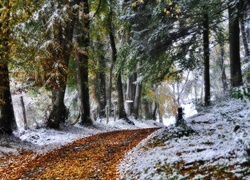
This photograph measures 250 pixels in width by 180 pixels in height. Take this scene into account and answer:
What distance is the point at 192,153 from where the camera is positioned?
4.55 metres

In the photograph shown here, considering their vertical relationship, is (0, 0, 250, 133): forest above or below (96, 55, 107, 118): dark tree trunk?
above

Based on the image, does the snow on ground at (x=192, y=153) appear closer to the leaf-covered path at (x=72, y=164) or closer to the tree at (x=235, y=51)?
the leaf-covered path at (x=72, y=164)

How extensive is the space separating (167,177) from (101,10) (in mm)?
12889

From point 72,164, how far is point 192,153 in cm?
290

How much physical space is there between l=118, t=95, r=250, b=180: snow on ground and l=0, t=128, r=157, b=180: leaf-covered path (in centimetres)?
46

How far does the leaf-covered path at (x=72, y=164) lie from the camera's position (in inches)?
205

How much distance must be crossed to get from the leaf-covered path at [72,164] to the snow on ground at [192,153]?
0.46 metres

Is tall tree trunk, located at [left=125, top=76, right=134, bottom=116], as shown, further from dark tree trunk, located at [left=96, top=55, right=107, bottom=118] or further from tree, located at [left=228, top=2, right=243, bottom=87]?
tree, located at [left=228, top=2, right=243, bottom=87]

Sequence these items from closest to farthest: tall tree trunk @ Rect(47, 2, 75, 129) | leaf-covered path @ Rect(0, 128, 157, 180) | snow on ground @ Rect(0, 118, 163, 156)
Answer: leaf-covered path @ Rect(0, 128, 157, 180) → snow on ground @ Rect(0, 118, 163, 156) → tall tree trunk @ Rect(47, 2, 75, 129)

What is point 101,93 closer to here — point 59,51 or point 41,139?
point 59,51

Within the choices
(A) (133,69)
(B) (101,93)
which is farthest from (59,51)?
(B) (101,93)

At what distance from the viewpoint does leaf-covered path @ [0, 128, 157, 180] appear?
17.1 ft

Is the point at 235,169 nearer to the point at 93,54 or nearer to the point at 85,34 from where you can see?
the point at 85,34

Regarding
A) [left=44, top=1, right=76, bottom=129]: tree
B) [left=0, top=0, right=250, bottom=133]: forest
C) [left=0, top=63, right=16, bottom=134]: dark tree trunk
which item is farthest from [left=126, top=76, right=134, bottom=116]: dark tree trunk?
[left=0, top=63, right=16, bottom=134]: dark tree trunk
